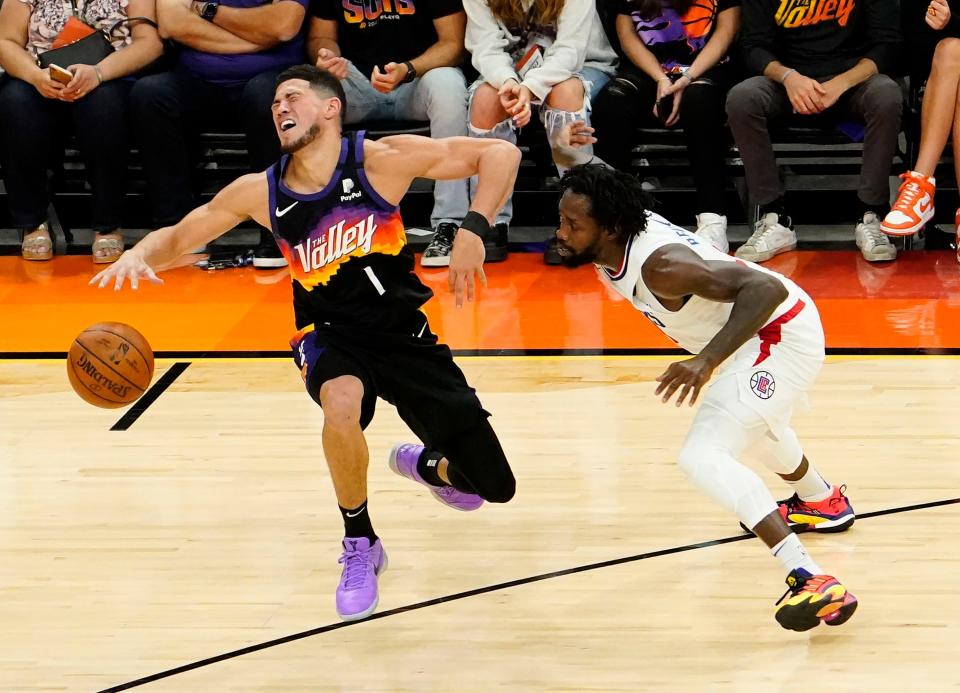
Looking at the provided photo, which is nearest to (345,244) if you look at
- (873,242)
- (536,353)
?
(536,353)

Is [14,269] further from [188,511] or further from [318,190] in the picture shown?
[318,190]

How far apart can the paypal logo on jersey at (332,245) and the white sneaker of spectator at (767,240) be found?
384 centimetres

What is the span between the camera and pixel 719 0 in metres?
8.16

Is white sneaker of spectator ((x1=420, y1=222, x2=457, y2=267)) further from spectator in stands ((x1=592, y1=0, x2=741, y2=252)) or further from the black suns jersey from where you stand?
the black suns jersey

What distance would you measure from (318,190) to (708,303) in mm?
1310

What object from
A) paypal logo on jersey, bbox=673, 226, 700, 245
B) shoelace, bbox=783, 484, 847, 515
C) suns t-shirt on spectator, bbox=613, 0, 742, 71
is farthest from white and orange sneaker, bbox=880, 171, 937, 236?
paypal logo on jersey, bbox=673, 226, 700, 245

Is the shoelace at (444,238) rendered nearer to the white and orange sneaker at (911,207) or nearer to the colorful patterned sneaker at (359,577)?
the white and orange sneaker at (911,207)

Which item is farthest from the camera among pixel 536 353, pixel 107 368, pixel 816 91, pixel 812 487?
pixel 816 91

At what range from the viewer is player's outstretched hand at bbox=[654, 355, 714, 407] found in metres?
3.83

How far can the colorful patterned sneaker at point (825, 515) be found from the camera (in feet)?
15.0

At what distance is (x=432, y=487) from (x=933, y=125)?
14.1ft

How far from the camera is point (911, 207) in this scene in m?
7.59

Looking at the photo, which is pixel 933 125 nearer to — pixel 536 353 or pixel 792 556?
pixel 536 353

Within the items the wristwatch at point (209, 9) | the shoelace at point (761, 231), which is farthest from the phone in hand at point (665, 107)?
the wristwatch at point (209, 9)
